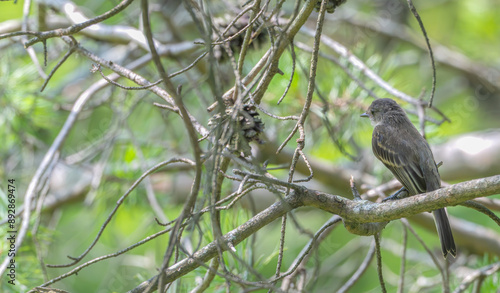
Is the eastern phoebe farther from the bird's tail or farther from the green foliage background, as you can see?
the green foliage background

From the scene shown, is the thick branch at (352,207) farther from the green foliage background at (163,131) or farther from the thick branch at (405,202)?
the green foliage background at (163,131)

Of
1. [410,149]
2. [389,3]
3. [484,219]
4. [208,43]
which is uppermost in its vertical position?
[389,3]

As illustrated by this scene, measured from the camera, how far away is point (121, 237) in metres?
5.31

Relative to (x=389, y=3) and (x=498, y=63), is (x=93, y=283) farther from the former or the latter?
(x=498, y=63)

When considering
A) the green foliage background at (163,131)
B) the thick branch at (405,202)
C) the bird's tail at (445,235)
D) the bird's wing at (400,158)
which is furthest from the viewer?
the green foliage background at (163,131)

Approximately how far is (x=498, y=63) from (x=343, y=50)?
4101mm

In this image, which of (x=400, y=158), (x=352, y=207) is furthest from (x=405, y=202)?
(x=400, y=158)

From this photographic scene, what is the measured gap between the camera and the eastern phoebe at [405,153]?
2525mm

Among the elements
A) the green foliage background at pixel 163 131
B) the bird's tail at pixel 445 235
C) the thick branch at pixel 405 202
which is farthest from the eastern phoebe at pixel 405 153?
the thick branch at pixel 405 202

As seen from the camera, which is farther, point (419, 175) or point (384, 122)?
point (384, 122)

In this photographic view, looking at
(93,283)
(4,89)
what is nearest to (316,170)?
(4,89)

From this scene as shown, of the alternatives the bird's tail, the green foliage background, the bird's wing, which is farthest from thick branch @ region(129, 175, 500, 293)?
the bird's wing

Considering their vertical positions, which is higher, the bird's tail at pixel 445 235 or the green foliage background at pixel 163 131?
the green foliage background at pixel 163 131

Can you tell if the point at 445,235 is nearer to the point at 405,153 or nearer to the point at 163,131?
the point at 405,153
